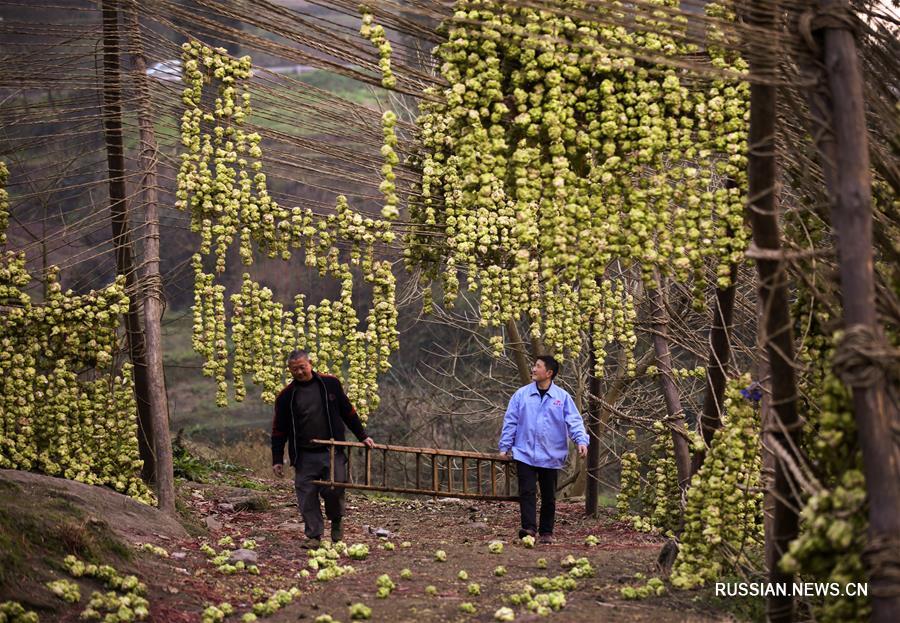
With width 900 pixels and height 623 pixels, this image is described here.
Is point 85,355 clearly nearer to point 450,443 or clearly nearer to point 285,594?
point 285,594

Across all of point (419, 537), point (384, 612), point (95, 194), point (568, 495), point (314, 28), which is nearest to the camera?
point (384, 612)

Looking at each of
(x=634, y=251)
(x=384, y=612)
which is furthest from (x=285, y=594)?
(x=634, y=251)

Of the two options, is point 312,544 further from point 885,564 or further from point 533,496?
point 885,564

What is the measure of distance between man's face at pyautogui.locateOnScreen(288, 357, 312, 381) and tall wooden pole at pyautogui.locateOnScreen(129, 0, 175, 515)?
165 centimetres

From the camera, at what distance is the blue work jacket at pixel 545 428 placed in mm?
9430

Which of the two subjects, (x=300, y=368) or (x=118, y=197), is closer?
(x=300, y=368)

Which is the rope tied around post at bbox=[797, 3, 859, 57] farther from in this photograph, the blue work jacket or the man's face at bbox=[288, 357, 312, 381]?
the man's face at bbox=[288, 357, 312, 381]

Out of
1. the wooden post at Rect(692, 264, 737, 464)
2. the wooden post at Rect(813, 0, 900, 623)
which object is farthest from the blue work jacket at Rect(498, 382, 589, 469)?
the wooden post at Rect(813, 0, 900, 623)

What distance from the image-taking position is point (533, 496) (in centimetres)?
948

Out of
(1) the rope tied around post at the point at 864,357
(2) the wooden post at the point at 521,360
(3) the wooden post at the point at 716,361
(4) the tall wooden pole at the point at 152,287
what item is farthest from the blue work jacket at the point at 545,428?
(2) the wooden post at the point at 521,360

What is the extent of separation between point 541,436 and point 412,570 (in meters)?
1.76

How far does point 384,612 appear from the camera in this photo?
6.90 m

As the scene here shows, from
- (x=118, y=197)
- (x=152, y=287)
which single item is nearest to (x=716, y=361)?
(x=152, y=287)

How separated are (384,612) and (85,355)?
4273 millimetres
